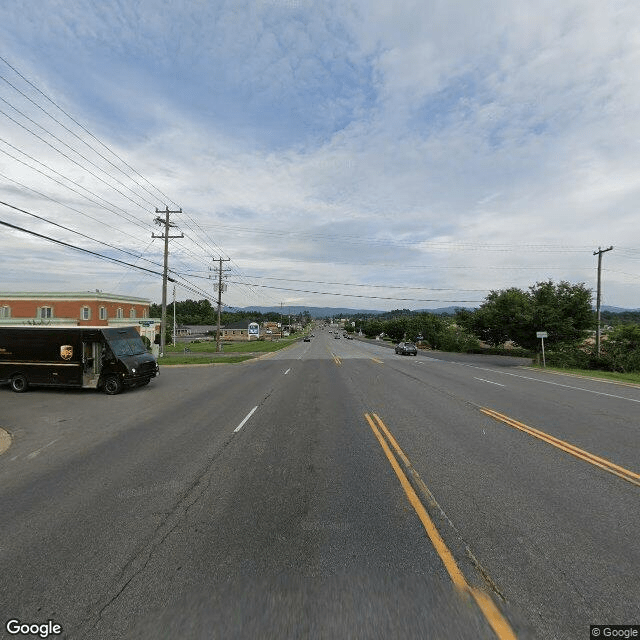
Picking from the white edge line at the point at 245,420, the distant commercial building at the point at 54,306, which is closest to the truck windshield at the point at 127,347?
the white edge line at the point at 245,420

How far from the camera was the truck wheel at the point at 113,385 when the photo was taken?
543 inches

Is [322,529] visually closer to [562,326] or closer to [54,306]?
[562,326]

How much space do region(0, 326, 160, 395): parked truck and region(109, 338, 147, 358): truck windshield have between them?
0.04m

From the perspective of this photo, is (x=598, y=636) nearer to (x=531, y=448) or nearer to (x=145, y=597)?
(x=145, y=597)

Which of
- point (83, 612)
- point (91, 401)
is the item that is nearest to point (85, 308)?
point (91, 401)

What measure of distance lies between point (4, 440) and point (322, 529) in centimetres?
794

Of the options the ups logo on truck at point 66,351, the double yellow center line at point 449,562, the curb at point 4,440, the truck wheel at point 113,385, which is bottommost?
the curb at point 4,440

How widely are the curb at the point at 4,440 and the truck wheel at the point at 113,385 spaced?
4.73m

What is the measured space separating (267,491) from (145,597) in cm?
218

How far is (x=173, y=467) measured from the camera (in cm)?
616

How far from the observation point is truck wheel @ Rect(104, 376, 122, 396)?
13805 millimetres

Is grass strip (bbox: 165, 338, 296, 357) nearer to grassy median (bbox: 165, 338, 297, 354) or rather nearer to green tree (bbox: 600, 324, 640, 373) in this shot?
grassy median (bbox: 165, 338, 297, 354)

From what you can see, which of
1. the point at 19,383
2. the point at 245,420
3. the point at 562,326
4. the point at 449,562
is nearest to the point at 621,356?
the point at 562,326

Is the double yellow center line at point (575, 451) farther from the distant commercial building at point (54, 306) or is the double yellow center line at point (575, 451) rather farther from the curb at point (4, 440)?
the distant commercial building at point (54, 306)
